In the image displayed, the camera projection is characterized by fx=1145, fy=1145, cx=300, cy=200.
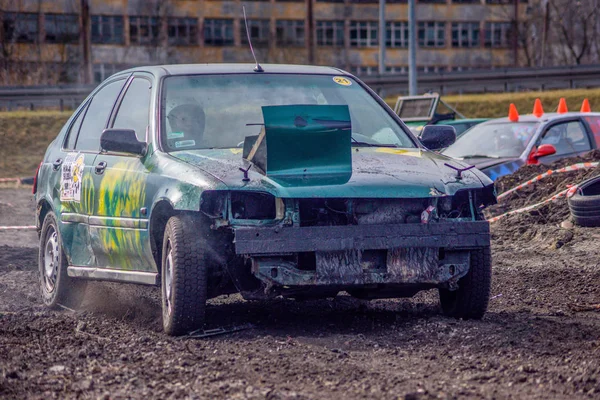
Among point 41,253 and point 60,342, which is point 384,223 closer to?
point 60,342

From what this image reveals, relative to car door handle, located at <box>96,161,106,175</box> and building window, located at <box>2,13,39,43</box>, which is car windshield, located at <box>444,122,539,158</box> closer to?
car door handle, located at <box>96,161,106,175</box>

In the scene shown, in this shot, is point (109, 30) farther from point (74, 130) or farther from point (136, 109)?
point (136, 109)

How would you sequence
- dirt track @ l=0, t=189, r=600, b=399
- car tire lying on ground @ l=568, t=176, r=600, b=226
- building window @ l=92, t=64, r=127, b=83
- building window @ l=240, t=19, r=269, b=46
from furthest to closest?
building window @ l=240, t=19, r=269, b=46 → building window @ l=92, t=64, r=127, b=83 → car tire lying on ground @ l=568, t=176, r=600, b=226 → dirt track @ l=0, t=189, r=600, b=399

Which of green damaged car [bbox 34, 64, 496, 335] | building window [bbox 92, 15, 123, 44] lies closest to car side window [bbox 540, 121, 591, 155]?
green damaged car [bbox 34, 64, 496, 335]

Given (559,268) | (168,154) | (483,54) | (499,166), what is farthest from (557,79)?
(483,54)

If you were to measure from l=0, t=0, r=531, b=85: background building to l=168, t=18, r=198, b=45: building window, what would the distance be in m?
0.06

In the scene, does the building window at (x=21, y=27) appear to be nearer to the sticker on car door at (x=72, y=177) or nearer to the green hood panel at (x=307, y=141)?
the sticker on car door at (x=72, y=177)

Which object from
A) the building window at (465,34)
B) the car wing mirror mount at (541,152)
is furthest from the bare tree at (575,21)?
the car wing mirror mount at (541,152)

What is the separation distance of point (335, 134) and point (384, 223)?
0.57m

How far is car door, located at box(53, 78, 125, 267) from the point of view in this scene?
794cm

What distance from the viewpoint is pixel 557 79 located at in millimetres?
37156

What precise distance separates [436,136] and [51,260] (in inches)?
123

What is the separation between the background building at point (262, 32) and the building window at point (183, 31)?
0.06 meters

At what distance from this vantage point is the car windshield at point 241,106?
7164mm
